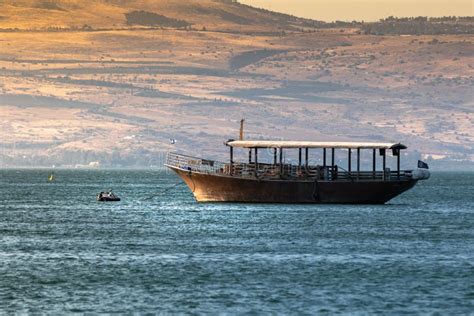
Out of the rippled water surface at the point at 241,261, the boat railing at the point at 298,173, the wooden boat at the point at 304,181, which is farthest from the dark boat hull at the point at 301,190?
the rippled water surface at the point at 241,261

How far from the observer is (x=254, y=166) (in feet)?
422

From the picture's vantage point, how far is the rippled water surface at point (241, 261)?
61344 mm

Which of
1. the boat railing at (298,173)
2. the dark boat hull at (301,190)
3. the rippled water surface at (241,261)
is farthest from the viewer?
the dark boat hull at (301,190)

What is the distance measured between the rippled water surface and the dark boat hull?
1.57m

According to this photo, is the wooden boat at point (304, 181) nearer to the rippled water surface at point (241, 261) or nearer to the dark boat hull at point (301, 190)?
the dark boat hull at point (301, 190)

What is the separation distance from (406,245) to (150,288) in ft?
91.4

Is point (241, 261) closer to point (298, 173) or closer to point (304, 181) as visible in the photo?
point (304, 181)

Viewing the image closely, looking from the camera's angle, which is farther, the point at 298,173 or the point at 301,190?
the point at 301,190

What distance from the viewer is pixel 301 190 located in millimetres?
128375

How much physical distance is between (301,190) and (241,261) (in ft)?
168

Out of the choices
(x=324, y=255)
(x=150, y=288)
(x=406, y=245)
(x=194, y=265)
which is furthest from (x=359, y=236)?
(x=150, y=288)

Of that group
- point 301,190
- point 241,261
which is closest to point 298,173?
point 301,190

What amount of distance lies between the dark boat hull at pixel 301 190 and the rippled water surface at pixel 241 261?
1566 mm

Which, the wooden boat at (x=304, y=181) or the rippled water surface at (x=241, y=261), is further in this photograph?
the wooden boat at (x=304, y=181)
